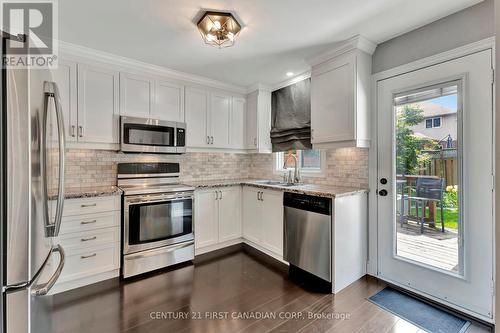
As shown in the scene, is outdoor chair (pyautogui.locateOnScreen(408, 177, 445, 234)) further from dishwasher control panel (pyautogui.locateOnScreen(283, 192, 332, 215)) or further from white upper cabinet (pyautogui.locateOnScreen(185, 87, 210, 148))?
white upper cabinet (pyautogui.locateOnScreen(185, 87, 210, 148))

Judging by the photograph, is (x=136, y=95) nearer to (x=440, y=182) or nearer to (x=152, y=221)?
(x=152, y=221)

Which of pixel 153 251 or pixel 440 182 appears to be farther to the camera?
pixel 153 251

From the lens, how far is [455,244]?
191 cm

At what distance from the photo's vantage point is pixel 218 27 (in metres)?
1.96

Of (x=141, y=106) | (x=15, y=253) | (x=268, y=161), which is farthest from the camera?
(x=268, y=161)

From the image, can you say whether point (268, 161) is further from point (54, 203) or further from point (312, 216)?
point (54, 203)

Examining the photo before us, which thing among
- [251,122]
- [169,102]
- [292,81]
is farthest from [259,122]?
[169,102]

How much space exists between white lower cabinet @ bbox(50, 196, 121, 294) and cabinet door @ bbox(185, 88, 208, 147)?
1301 millimetres

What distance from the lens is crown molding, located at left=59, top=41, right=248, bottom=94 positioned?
2396 mm

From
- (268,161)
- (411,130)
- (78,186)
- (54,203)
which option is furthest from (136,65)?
(411,130)

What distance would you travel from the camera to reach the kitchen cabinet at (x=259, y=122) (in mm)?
3648

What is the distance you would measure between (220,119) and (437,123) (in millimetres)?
2656

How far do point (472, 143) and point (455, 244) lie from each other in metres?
0.85
